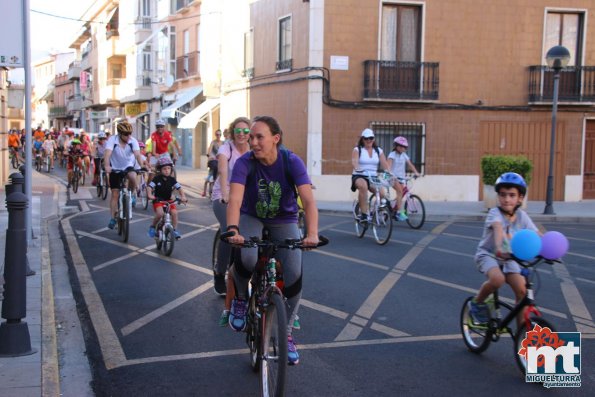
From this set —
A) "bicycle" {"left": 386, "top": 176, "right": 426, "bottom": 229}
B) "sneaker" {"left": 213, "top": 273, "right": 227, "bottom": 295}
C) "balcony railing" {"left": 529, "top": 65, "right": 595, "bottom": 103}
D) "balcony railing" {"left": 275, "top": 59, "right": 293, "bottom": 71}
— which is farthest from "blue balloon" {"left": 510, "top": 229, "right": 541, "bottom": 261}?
"balcony railing" {"left": 275, "top": 59, "right": 293, "bottom": 71}

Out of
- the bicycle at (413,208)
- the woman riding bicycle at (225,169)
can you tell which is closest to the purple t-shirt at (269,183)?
the woman riding bicycle at (225,169)

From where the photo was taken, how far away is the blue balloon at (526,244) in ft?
15.6

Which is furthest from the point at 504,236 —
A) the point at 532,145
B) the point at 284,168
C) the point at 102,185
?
the point at 532,145

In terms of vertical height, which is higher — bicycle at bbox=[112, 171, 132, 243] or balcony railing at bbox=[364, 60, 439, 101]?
balcony railing at bbox=[364, 60, 439, 101]

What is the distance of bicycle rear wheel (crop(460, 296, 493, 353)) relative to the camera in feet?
17.5

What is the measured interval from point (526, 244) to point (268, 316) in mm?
1801

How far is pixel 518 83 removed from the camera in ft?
66.1

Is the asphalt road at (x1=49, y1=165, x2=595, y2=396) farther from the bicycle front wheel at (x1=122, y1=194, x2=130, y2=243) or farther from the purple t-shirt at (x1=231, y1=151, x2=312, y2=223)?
the purple t-shirt at (x1=231, y1=151, x2=312, y2=223)

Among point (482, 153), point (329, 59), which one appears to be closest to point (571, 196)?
point (482, 153)

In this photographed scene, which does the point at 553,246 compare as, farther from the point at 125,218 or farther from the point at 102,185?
the point at 102,185

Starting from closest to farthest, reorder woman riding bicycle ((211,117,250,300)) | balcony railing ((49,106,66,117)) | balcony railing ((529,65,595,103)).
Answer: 1. woman riding bicycle ((211,117,250,300))
2. balcony railing ((529,65,595,103))
3. balcony railing ((49,106,66,117))

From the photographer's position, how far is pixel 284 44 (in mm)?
21422

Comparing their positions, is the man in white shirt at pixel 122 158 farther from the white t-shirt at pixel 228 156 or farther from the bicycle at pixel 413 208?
the bicycle at pixel 413 208

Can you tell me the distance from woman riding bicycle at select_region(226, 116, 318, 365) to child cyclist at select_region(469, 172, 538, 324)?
1338 mm
